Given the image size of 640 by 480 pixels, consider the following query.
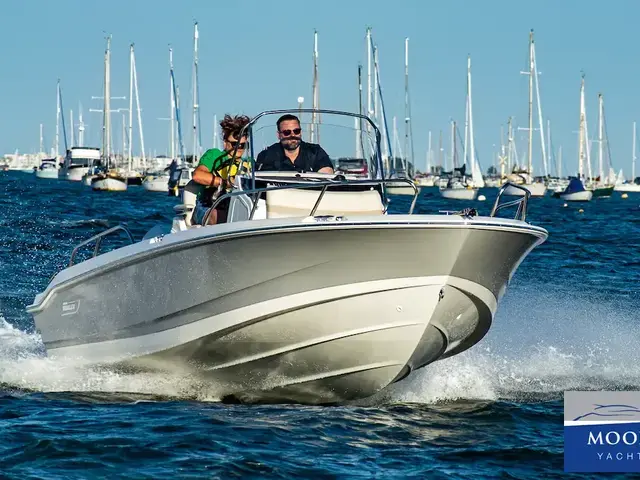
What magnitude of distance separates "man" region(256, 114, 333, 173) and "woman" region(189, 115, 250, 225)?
0.21 m

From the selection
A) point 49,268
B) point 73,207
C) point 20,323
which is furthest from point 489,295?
point 73,207

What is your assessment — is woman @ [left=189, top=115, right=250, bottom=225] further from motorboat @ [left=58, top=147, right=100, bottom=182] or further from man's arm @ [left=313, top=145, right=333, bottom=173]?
motorboat @ [left=58, top=147, right=100, bottom=182]

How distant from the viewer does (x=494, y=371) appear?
393 inches

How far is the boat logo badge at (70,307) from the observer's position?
8992mm

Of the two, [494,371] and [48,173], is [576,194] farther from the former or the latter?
[494,371]

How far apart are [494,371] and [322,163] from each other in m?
2.51

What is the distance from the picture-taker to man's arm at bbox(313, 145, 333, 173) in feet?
29.3

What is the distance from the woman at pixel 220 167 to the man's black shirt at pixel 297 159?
0.60ft

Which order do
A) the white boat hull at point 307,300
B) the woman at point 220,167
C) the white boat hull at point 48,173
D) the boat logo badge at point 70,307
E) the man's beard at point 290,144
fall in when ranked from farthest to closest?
the white boat hull at point 48,173, the boat logo badge at point 70,307, the man's beard at point 290,144, the woman at point 220,167, the white boat hull at point 307,300

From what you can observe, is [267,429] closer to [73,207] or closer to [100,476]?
[100,476]

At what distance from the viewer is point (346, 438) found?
7.33 meters

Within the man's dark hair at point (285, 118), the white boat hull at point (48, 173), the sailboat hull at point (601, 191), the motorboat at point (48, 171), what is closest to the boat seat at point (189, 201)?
the man's dark hair at point (285, 118)

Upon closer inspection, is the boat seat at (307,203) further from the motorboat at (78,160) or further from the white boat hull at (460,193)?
the motorboat at (78,160)

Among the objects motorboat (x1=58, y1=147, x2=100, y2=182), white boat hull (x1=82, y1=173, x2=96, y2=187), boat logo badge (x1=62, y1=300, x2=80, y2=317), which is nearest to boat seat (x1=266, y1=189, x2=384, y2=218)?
boat logo badge (x1=62, y1=300, x2=80, y2=317)
